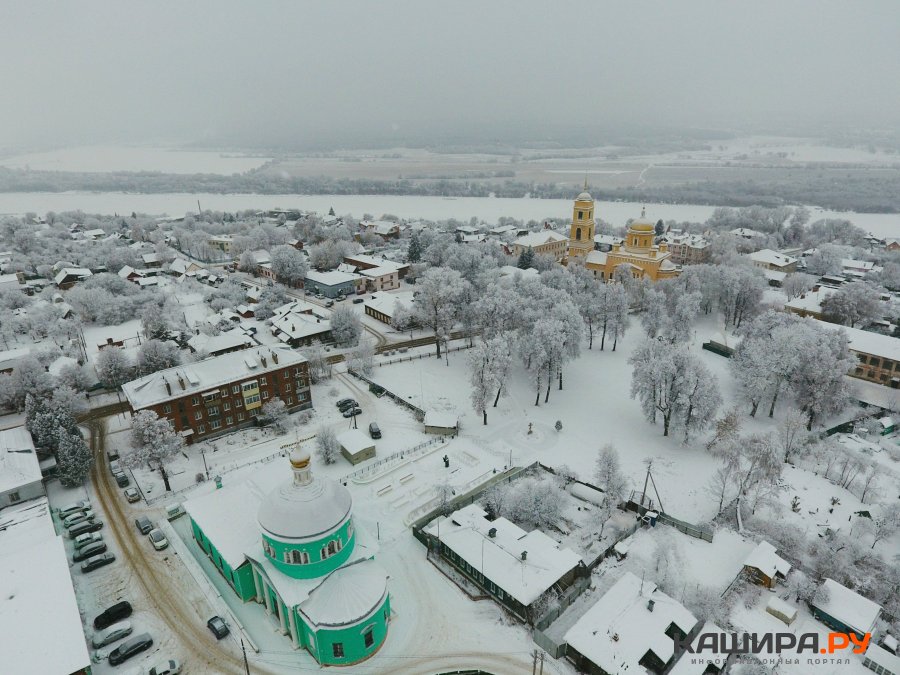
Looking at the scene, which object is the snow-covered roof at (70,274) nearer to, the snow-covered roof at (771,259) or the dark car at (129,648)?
the dark car at (129,648)

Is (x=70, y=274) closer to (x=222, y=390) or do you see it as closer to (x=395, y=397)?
(x=222, y=390)

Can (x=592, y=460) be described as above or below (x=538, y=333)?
below

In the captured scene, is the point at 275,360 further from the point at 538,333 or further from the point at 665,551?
the point at 665,551

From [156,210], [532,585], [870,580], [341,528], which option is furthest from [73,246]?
[870,580]

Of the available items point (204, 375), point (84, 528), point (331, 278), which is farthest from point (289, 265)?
point (84, 528)

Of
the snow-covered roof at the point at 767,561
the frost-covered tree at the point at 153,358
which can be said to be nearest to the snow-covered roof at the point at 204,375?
the frost-covered tree at the point at 153,358
